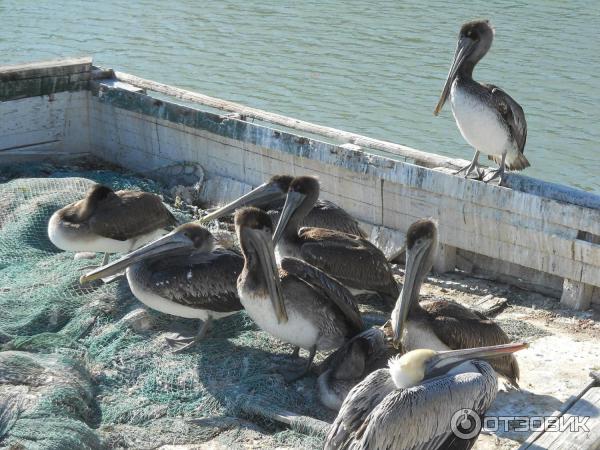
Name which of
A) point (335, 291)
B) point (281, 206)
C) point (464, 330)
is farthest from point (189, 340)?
point (464, 330)

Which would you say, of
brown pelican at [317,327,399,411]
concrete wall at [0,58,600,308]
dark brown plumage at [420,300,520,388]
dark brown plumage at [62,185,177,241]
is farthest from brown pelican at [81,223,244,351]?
concrete wall at [0,58,600,308]

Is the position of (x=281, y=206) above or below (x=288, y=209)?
below

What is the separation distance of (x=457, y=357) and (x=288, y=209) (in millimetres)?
2618

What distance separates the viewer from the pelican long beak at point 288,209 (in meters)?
7.11

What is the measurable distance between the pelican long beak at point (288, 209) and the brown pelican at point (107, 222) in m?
1.07

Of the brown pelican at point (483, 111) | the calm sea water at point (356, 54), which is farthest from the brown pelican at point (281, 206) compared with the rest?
the calm sea water at point (356, 54)

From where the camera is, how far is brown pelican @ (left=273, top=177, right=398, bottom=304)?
695 cm

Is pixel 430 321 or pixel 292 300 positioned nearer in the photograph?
pixel 430 321

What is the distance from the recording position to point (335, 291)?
6.17 meters

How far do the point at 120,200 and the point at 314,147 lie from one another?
175cm

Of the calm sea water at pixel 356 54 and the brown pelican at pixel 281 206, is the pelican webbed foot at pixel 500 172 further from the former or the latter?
the calm sea water at pixel 356 54

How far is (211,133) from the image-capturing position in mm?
9141

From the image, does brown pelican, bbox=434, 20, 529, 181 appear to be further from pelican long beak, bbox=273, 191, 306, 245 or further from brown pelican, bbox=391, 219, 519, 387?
brown pelican, bbox=391, 219, 519, 387

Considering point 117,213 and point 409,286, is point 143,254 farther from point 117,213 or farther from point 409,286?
point 409,286
